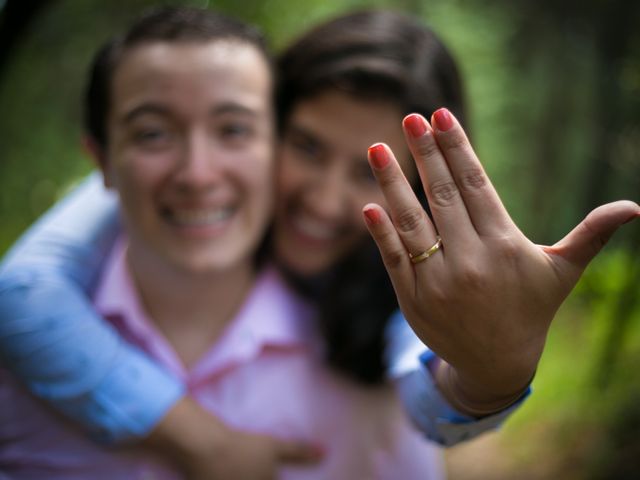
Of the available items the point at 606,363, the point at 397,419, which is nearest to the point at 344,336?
the point at 397,419

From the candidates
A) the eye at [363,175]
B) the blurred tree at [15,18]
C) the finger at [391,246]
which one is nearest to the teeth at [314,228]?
the eye at [363,175]

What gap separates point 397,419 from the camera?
143 cm

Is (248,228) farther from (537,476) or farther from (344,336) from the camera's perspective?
(537,476)

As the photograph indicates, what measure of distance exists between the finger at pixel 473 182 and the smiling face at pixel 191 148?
1.96 feet

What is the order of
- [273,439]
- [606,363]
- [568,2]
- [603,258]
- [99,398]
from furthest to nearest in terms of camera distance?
[568,2] < [603,258] < [606,363] < [273,439] < [99,398]

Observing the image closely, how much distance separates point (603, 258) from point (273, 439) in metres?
2.64

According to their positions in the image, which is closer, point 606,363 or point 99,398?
point 99,398

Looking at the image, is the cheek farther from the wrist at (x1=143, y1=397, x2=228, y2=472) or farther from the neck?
the wrist at (x1=143, y1=397, x2=228, y2=472)

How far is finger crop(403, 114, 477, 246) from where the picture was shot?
74 cm

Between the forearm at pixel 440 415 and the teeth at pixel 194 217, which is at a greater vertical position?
the teeth at pixel 194 217

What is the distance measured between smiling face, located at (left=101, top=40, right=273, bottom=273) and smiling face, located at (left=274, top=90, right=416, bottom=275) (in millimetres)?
123

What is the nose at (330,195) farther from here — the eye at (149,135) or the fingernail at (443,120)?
the fingernail at (443,120)

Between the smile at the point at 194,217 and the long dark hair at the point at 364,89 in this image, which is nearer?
the smile at the point at 194,217

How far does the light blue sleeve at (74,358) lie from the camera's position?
114 cm
